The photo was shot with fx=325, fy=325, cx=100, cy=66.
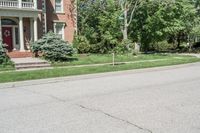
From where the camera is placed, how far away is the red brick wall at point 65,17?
102 ft

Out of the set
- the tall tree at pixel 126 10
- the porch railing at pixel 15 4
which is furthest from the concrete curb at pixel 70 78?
the porch railing at pixel 15 4

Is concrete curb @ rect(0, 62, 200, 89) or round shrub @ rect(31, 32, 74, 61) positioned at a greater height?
round shrub @ rect(31, 32, 74, 61)

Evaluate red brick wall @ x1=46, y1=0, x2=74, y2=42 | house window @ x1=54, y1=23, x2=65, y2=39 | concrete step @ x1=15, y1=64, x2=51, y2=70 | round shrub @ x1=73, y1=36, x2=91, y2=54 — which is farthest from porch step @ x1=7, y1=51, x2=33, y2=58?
concrete step @ x1=15, y1=64, x2=51, y2=70

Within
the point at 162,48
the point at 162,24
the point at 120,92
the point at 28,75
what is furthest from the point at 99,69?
the point at 162,48

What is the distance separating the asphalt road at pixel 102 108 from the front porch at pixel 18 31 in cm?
1524

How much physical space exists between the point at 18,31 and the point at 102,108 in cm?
2187

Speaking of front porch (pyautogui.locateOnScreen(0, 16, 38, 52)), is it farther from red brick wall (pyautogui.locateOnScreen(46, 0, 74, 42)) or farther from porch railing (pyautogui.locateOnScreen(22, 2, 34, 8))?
red brick wall (pyautogui.locateOnScreen(46, 0, 74, 42))

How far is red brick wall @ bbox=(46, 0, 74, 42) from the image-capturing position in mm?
31219

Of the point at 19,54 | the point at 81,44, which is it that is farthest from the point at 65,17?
the point at 19,54

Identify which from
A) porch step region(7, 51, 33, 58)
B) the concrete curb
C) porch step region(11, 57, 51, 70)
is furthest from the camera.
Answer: porch step region(7, 51, 33, 58)

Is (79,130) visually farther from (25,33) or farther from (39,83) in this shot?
(25,33)

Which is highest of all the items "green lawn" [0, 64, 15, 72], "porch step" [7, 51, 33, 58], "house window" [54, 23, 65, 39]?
"house window" [54, 23, 65, 39]

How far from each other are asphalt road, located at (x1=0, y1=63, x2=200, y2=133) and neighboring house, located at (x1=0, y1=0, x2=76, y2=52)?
594 inches

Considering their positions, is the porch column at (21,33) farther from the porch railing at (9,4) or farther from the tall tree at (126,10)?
the tall tree at (126,10)
